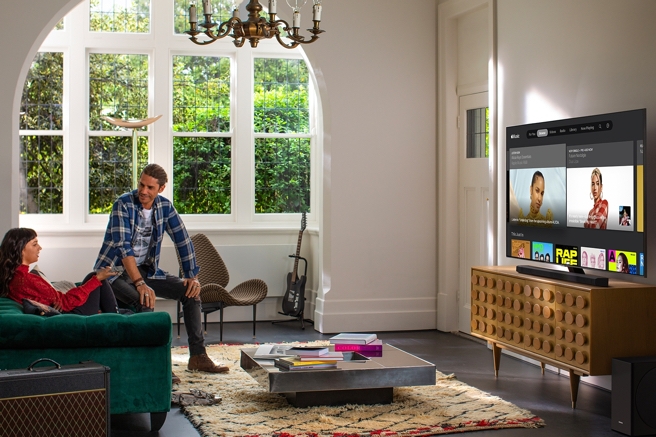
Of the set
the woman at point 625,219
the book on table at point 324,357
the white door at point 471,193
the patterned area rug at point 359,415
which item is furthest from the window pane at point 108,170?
the woman at point 625,219

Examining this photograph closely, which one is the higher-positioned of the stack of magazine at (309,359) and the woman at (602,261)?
the woman at (602,261)

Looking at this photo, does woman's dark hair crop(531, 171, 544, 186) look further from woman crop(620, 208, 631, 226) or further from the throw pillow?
the throw pillow

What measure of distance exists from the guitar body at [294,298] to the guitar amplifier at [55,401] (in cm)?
405

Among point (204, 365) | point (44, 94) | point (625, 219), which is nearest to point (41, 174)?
point (44, 94)

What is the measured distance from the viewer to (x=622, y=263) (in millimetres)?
4605

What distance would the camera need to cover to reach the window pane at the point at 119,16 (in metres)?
7.93

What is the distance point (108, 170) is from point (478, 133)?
3566mm

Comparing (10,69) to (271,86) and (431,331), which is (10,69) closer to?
(271,86)

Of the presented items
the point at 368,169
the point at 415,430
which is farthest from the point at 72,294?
the point at 368,169

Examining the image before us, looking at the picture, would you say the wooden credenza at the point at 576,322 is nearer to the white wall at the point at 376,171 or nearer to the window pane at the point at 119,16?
the white wall at the point at 376,171

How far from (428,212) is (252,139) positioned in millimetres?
1986

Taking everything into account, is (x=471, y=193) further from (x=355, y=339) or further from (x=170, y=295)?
(x=170, y=295)

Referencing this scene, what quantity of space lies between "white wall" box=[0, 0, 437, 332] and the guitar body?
0.68 feet

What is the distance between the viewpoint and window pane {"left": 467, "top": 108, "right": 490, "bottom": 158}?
273 inches
